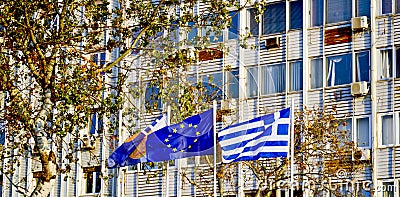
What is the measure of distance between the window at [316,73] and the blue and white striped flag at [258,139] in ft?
40.9

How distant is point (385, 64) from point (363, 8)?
216 cm

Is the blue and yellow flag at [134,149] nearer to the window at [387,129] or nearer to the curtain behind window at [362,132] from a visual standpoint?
the curtain behind window at [362,132]

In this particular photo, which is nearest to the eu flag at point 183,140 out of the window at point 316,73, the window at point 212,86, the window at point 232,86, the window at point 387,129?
the window at point 212,86

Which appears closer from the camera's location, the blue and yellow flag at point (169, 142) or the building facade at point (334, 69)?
the blue and yellow flag at point (169, 142)

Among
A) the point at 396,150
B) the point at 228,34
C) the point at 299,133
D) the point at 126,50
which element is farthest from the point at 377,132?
the point at 126,50

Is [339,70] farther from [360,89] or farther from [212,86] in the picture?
[212,86]

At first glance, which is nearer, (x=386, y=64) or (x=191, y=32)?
(x=191, y=32)

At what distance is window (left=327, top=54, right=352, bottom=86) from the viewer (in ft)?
143

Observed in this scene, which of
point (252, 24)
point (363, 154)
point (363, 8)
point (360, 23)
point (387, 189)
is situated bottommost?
point (387, 189)

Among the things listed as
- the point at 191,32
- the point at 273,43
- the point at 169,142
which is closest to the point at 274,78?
the point at 273,43

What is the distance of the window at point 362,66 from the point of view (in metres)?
43.3

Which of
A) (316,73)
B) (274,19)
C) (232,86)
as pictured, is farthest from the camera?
(274,19)

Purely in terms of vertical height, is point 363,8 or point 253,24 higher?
point 363,8

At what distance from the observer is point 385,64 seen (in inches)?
1695
